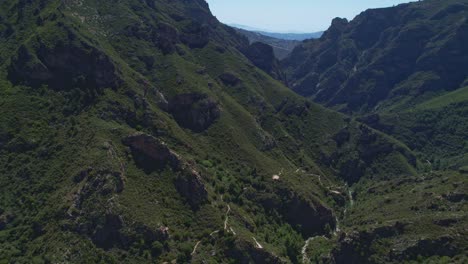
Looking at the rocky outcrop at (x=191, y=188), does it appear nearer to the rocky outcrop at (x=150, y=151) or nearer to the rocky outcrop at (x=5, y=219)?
the rocky outcrop at (x=150, y=151)

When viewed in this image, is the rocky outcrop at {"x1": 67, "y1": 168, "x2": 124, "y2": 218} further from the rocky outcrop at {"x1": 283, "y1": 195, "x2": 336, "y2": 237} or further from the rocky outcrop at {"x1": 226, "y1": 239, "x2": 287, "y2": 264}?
the rocky outcrop at {"x1": 283, "y1": 195, "x2": 336, "y2": 237}

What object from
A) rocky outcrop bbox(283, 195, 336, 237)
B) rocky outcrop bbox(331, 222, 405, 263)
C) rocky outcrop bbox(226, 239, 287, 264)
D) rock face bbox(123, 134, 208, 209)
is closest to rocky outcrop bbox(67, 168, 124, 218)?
rock face bbox(123, 134, 208, 209)

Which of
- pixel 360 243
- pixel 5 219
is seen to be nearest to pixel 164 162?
pixel 5 219

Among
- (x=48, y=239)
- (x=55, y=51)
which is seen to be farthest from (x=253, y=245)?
(x=55, y=51)

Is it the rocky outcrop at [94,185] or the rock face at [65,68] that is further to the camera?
the rock face at [65,68]

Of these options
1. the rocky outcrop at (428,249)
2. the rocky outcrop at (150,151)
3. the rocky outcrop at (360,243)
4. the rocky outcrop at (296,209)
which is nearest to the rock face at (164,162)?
the rocky outcrop at (150,151)
